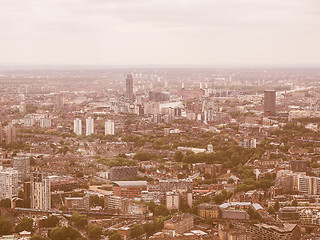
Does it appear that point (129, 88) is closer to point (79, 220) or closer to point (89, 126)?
point (89, 126)

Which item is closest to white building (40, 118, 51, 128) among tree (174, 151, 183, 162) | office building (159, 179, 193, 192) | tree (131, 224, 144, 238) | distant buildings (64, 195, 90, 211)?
tree (174, 151, 183, 162)

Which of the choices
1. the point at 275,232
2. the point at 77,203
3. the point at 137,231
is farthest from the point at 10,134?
the point at 275,232

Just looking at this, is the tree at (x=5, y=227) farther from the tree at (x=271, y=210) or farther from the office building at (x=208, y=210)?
the tree at (x=271, y=210)

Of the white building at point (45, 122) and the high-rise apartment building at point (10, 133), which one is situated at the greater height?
the high-rise apartment building at point (10, 133)

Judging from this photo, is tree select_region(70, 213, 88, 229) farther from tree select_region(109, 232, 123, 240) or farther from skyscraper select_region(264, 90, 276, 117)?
skyscraper select_region(264, 90, 276, 117)

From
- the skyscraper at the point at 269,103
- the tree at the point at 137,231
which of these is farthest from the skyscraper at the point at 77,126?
the tree at the point at 137,231
